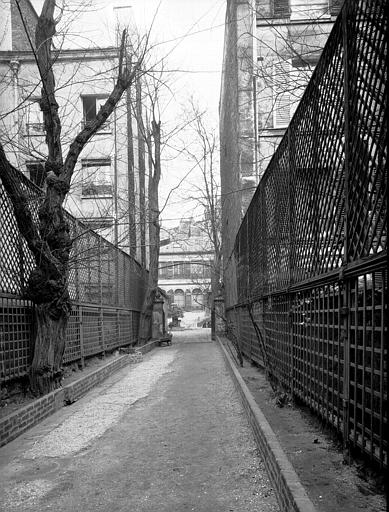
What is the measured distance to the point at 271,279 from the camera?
817 cm

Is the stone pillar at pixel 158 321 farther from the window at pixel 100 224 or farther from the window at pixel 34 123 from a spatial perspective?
the window at pixel 100 224

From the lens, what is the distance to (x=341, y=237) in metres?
4.25

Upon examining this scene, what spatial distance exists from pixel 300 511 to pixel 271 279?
5.33 metres

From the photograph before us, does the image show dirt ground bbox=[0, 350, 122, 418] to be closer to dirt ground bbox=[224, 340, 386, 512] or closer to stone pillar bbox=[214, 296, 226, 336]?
dirt ground bbox=[224, 340, 386, 512]

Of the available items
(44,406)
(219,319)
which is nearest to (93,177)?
(219,319)

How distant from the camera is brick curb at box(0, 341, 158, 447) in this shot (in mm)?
5857

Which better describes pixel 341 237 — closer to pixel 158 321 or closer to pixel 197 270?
pixel 158 321

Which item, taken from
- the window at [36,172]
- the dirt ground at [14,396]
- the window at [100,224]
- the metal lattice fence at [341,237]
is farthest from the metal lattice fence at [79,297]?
the metal lattice fence at [341,237]

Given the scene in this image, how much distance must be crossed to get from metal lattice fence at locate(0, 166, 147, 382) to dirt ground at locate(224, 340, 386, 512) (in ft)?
11.6

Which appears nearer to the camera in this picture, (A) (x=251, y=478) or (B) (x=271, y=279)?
(A) (x=251, y=478)

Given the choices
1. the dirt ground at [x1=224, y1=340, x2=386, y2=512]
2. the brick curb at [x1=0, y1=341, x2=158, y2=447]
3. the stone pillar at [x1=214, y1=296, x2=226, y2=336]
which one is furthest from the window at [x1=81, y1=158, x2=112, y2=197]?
the stone pillar at [x1=214, y1=296, x2=226, y2=336]

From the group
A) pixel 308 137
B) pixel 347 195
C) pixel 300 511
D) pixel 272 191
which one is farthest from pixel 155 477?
pixel 272 191

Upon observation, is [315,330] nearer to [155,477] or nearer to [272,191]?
[155,477]

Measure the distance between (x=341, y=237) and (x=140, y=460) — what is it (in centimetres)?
295
